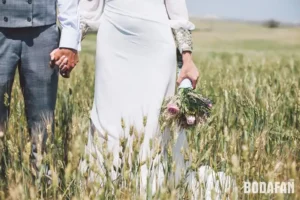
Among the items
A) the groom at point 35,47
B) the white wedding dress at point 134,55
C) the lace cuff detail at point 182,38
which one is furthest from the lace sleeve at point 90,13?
the lace cuff detail at point 182,38

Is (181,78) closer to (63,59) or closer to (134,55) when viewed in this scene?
(134,55)

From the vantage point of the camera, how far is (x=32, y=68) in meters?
2.88

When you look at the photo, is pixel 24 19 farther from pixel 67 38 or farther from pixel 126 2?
pixel 126 2

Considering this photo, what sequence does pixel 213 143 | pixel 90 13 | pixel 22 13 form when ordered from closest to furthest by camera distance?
pixel 22 13 < pixel 213 143 < pixel 90 13

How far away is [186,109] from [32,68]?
0.74 metres

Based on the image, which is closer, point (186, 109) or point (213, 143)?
point (186, 109)

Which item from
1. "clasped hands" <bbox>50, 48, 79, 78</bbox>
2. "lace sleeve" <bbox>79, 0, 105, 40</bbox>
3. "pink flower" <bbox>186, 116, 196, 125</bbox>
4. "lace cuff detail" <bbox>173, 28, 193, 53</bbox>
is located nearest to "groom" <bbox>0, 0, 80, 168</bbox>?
"clasped hands" <bbox>50, 48, 79, 78</bbox>

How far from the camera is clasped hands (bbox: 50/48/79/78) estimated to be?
2871 mm

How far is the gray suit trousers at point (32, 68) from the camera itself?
283cm

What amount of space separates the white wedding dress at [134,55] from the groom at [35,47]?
0.15m

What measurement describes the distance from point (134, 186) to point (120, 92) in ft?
3.78

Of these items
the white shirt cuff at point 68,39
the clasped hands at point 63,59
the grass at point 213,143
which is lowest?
the grass at point 213,143

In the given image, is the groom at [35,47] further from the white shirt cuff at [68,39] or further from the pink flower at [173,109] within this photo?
the pink flower at [173,109]

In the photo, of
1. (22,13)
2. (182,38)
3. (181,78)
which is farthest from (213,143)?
(22,13)
